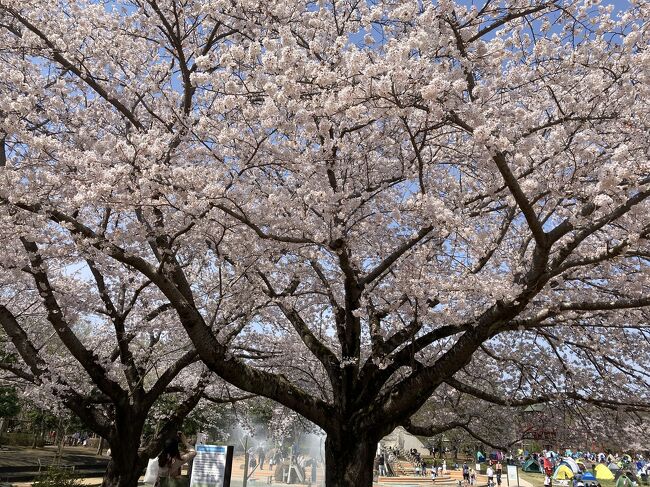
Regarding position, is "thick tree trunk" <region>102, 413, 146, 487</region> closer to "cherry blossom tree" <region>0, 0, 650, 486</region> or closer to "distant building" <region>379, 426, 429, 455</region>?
"cherry blossom tree" <region>0, 0, 650, 486</region>

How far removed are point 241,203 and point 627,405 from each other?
6.31m

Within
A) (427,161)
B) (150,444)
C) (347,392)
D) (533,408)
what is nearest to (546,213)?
(427,161)

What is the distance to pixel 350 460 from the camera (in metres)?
6.80

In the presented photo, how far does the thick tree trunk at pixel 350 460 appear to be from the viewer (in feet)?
22.0

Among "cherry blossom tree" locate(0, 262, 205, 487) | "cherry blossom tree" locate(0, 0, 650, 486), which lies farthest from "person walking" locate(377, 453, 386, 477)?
"cherry blossom tree" locate(0, 0, 650, 486)

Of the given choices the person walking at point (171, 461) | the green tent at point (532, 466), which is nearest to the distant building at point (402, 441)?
the green tent at point (532, 466)

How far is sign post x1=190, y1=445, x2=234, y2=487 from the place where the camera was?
7941 mm

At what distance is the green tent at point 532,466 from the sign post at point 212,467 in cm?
3479

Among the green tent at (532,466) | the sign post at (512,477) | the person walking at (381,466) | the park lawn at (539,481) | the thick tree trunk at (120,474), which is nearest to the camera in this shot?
the thick tree trunk at (120,474)

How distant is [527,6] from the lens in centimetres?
510

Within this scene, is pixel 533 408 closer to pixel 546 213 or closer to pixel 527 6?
pixel 546 213

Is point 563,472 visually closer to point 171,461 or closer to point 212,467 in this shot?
point 212,467

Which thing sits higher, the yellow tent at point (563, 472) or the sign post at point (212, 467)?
the sign post at point (212, 467)

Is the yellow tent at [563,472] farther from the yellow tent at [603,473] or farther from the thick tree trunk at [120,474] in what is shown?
the thick tree trunk at [120,474]
